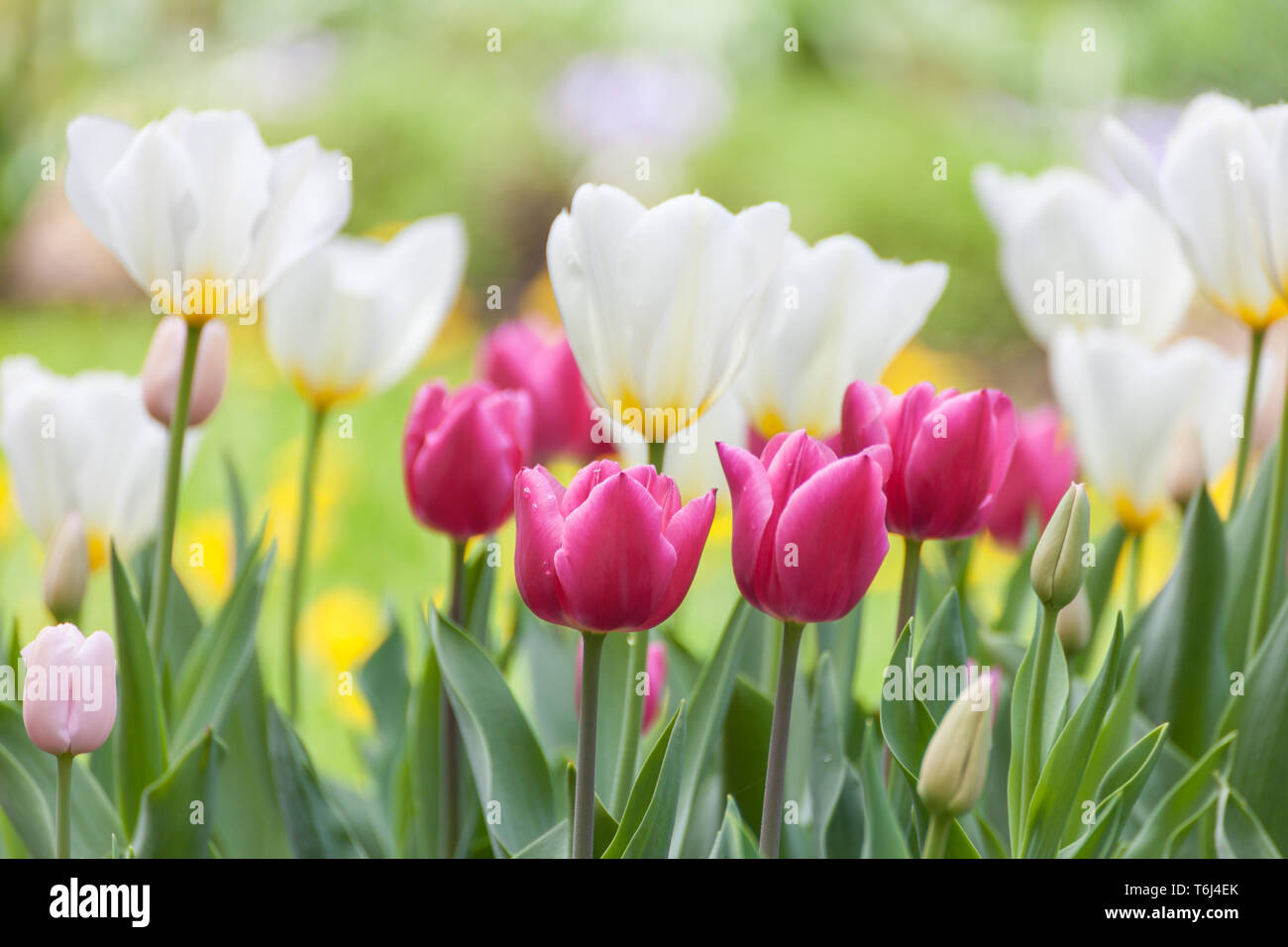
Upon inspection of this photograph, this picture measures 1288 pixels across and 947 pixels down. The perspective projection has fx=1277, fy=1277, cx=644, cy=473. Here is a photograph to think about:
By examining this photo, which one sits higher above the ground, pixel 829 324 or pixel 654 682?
pixel 829 324

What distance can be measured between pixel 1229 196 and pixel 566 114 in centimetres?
436

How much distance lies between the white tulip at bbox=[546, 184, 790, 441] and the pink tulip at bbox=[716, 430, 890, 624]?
90 mm

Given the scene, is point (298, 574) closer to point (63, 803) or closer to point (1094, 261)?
point (63, 803)

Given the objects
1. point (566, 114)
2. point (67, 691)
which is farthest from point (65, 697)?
point (566, 114)

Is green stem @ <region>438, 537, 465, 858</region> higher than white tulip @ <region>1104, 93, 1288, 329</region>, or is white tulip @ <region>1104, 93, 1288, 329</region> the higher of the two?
white tulip @ <region>1104, 93, 1288, 329</region>

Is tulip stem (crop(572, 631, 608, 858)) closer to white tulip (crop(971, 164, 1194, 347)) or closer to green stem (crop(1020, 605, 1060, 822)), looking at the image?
green stem (crop(1020, 605, 1060, 822))

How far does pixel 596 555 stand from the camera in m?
0.52

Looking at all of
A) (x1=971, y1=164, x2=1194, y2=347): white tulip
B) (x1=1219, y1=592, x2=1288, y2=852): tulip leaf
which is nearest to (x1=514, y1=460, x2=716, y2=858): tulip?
(x1=1219, y1=592, x2=1288, y2=852): tulip leaf

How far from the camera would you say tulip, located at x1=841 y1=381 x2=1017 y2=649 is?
60cm

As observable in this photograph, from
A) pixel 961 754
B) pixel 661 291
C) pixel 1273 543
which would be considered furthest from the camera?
pixel 1273 543

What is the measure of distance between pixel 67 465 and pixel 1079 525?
0.63m

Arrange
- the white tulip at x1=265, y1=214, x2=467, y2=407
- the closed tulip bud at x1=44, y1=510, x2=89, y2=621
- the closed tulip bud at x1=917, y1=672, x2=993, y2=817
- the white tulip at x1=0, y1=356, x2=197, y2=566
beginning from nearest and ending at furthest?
the closed tulip bud at x1=917, y1=672, x2=993, y2=817 → the closed tulip bud at x1=44, y1=510, x2=89, y2=621 → the white tulip at x1=0, y1=356, x2=197, y2=566 → the white tulip at x1=265, y1=214, x2=467, y2=407

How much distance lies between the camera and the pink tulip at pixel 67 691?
0.56 meters
